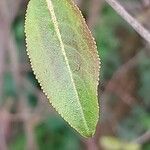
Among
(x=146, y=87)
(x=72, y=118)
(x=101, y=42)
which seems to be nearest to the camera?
(x=72, y=118)

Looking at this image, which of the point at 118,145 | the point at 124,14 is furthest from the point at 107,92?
the point at 124,14

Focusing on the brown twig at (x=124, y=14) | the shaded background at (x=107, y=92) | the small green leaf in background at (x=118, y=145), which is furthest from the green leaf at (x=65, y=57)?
the shaded background at (x=107, y=92)

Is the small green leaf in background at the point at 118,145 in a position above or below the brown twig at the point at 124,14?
below

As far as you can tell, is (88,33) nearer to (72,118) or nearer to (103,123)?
(72,118)

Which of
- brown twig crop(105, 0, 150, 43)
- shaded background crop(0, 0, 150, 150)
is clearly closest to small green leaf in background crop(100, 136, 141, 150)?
shaded background crop(0, 0, 150, 150)

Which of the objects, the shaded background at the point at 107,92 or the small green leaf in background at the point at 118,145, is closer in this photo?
the small green leaf in background at the point at 118,145

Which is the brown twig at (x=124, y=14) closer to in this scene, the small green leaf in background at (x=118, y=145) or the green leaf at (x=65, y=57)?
the green leaf at (x=65, y=57)

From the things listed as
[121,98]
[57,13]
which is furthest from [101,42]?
[57,13]

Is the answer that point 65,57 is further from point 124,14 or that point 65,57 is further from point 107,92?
point 107,92

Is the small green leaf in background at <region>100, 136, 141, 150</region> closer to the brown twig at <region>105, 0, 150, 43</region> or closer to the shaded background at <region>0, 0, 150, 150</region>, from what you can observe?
the shaded background at <region>0, 0, 150, 150</region>
